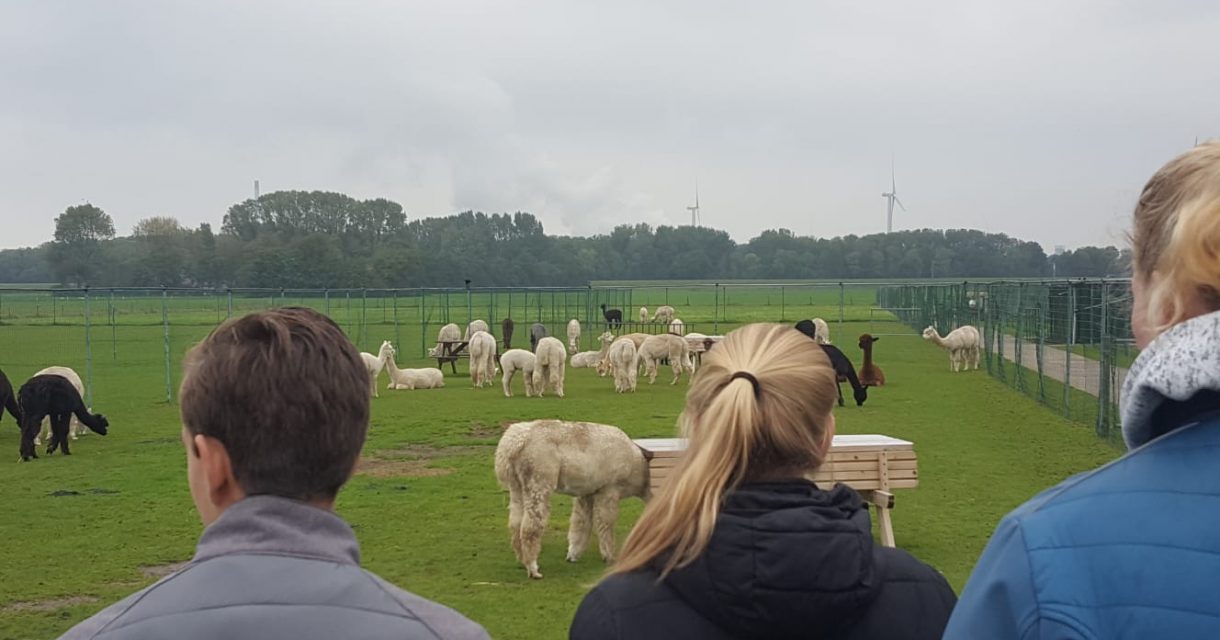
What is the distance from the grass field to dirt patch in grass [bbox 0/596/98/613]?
1.0 inches

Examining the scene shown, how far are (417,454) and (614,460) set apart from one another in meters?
7.98

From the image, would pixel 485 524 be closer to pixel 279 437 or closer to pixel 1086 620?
pixel 279 437

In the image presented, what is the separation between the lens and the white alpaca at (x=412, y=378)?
27875mm

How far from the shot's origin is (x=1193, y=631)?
1.40 meters

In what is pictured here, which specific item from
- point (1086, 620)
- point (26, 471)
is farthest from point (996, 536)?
point (26, 471)

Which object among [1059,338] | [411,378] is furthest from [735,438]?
[1059,338]

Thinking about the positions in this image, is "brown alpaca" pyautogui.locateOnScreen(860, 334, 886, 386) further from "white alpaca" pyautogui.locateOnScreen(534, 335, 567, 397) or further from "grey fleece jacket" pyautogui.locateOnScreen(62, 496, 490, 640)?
"grey fleece jacket" pyautogui.locateOnScreen(62, 496, 490, 640)

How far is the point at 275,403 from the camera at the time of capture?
6.58 feet

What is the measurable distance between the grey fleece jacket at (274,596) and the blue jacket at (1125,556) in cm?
95

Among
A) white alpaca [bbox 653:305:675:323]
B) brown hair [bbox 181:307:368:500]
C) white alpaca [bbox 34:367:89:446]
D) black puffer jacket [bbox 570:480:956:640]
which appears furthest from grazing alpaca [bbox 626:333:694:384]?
brown hair [bbox 181:307:368:500]

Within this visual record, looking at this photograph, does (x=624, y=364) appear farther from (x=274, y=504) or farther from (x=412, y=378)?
(x=274, y=504)

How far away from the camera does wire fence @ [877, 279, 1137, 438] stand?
54.4ft

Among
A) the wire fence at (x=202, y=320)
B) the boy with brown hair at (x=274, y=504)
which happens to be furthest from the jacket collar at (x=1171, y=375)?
the wire fence at (x=202, y=320)

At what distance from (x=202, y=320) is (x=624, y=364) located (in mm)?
34991
